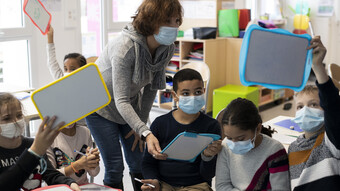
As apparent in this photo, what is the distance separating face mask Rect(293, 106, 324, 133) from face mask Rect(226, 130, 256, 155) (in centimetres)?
21

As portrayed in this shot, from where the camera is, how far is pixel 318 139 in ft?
5.00

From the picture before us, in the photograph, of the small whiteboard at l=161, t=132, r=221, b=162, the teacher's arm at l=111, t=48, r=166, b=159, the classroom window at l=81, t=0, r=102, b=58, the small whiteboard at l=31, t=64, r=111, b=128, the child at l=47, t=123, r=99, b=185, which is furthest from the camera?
the classroom window at l=81, t=0, r=102, b=58

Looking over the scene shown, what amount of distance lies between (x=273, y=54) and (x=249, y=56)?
0.08m

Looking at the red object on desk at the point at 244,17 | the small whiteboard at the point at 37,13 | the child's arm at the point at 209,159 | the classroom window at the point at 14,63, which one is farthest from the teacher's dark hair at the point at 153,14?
the red object on desk at the point at 244,17

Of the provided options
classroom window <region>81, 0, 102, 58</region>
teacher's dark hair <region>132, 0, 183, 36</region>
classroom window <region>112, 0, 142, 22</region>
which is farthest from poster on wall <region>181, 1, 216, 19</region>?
A: teacher's dark hair <region>132, 0, 183, 36</region>

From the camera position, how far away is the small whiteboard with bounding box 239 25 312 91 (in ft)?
4.14

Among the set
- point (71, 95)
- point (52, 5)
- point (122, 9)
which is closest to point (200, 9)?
Result: point (122, 9)

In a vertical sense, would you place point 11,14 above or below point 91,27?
above

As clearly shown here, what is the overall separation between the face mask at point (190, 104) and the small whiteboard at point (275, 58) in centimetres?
68

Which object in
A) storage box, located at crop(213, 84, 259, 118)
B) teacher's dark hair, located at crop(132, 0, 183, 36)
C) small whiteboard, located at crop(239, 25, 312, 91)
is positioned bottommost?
storage box, located at crop(213, 84, 259, 118)

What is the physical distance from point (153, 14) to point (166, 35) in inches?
4.9

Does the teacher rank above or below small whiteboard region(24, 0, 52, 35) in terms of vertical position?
below

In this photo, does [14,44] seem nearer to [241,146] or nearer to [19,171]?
[19,171]

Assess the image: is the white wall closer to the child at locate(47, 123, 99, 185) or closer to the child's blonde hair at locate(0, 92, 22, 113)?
the child at locate(47, 123, 99, 185)
